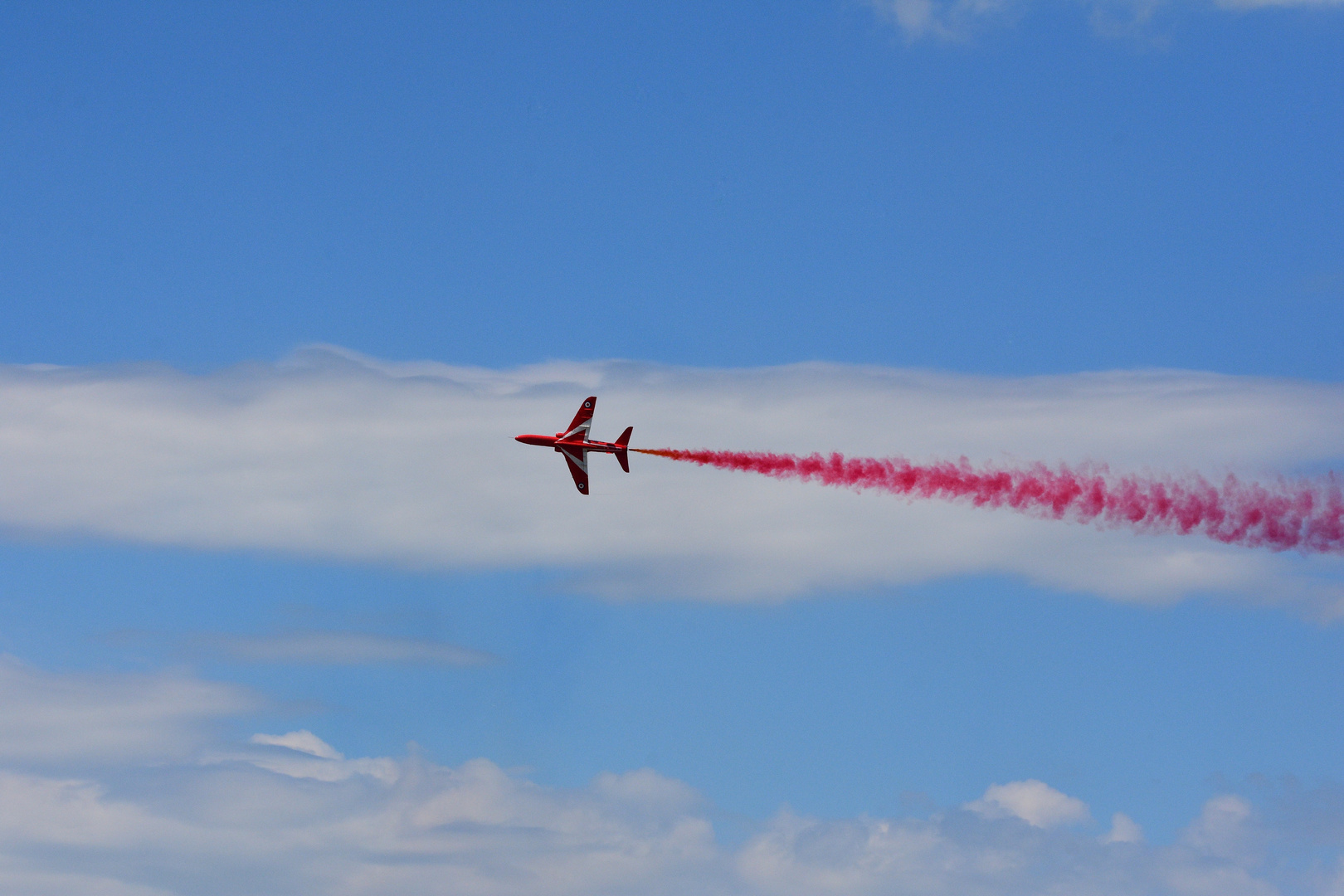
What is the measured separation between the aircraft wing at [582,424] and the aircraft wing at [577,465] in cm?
109

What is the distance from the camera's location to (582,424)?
112m

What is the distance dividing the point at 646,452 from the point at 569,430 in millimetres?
10095

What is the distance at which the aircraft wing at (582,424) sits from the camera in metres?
111

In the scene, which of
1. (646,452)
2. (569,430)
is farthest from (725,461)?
(569,430)

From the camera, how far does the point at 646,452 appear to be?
104875 mm

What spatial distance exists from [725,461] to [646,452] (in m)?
7.77

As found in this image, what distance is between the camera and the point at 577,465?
11150cm

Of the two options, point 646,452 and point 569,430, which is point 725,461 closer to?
point 646,452

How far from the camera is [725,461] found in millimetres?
107812

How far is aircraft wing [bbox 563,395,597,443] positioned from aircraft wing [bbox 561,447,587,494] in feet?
3.59

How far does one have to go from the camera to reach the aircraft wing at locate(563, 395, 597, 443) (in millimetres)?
110938

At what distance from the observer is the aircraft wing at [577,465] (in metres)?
111

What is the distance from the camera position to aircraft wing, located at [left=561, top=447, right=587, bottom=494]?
111m

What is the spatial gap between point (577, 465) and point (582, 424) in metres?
3.87
